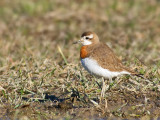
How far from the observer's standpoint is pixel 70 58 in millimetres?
Result: 8977

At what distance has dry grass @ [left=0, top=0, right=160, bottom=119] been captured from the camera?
6434mm

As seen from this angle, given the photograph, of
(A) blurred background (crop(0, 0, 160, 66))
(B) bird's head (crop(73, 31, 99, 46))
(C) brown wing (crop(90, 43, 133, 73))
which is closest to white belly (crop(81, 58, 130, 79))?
(C) brown wing (crop(90, 43, 133, 73))

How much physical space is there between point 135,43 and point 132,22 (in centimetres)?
166

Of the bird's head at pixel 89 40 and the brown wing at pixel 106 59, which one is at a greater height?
the bird's head at pixel 89 40

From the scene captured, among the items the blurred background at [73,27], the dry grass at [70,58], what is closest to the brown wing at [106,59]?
the dry grass at [70,58]

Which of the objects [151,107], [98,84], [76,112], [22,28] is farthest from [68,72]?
[22,28]

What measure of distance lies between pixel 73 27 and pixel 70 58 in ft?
8.58

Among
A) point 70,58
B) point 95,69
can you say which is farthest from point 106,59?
point 70,58

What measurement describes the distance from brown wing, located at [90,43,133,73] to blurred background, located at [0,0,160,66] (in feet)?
5.00

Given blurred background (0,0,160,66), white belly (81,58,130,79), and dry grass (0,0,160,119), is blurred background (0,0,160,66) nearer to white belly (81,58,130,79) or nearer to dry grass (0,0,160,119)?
dry grass (0,0,160,119)

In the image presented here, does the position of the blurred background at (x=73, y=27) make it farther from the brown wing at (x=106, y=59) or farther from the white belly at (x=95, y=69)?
the white belly at (x=95, y=69)

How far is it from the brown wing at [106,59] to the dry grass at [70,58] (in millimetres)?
290

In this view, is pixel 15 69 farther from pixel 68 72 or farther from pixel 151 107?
pixel 151 107

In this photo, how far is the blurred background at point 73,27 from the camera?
9438 mm
